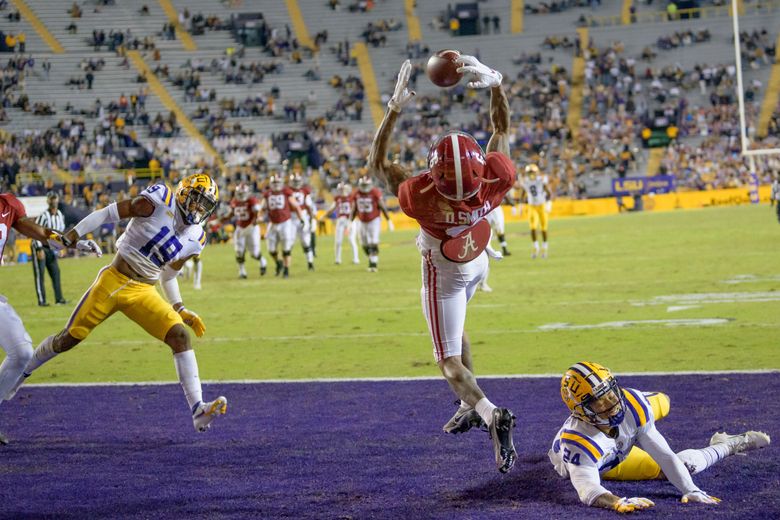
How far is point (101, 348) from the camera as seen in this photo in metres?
13.8

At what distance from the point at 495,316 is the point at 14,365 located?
849cm

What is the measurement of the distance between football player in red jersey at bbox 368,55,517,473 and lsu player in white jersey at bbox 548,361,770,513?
52cm

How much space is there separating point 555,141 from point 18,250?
944 inches

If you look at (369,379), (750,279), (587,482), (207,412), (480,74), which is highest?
(480,74)

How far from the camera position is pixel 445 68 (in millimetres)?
6758

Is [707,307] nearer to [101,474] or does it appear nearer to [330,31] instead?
[101,474]

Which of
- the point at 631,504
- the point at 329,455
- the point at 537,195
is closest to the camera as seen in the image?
the point at 631,504

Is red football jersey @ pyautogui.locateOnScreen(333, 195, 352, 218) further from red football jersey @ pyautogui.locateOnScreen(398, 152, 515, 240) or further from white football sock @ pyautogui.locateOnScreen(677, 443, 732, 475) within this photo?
white football sock @ pyautogui.locateOnScreen(677, 443, 732, 475)

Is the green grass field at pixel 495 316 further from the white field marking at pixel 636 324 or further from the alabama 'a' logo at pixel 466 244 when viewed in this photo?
the alabama 'a' logo at pixel 466 244

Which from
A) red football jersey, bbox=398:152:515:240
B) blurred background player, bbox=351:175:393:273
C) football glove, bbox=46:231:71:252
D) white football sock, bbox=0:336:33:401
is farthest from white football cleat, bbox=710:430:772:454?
blurred background player, bbox=351:175:393:273

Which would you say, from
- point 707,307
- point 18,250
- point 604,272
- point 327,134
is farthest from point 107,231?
point 707,307

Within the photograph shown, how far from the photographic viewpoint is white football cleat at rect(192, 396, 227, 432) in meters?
7.26

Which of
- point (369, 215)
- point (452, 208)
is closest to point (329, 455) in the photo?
point (452, 208)

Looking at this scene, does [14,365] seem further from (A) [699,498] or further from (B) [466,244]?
(A) [699,498]
